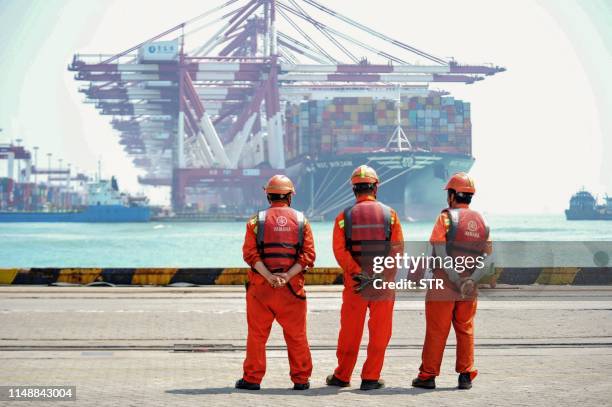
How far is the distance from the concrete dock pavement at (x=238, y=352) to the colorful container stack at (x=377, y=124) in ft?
330

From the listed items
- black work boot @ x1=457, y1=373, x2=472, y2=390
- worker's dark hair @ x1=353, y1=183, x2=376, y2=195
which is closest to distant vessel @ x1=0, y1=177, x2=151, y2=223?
worker's dark hair @ x1=353, y1=183, x2=376, y2=195

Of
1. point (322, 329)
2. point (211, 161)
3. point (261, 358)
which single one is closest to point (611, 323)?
point (322, 329)

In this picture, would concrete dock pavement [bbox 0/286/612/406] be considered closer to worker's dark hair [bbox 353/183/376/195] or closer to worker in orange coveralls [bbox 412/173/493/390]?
worker in orange coveralls [bbox 412/173/493/390]

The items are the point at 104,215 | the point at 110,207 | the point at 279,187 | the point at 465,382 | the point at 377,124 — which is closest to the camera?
the point at 465,382

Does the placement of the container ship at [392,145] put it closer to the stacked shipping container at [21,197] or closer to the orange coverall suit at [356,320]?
the stacked shipping container at [21,197]

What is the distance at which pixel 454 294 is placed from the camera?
795cm

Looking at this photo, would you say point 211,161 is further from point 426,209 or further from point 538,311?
point 538,311

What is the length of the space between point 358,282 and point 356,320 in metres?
0.35

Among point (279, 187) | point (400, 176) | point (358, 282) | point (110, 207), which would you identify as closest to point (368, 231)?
point (358, 282)

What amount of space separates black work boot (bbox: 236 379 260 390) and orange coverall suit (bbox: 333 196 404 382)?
68 cm

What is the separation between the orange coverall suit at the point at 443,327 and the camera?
792cm

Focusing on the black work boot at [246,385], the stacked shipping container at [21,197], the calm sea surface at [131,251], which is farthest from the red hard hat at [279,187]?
the stacked shipping container at [21,197]

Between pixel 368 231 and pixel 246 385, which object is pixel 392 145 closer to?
pixel 368 231

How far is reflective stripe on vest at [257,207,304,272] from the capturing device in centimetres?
786
